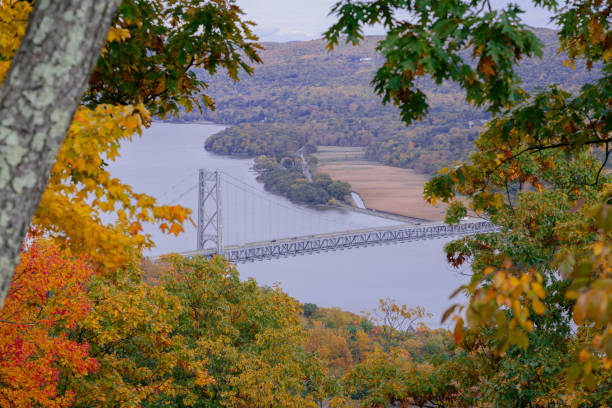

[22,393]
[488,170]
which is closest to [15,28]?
[488,170]

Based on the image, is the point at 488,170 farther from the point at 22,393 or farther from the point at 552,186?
the point at 22,393

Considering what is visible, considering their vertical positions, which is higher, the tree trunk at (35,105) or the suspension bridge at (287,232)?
the tree trunk at (35,105)

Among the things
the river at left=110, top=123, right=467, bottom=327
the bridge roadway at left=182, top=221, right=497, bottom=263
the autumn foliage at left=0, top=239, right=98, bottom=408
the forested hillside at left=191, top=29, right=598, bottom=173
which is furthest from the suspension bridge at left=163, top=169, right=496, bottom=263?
the autumn foliage at left=0, top=239, right=98, bottom=408

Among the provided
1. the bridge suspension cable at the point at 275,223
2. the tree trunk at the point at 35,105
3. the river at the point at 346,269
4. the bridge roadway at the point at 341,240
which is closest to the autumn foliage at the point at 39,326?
the tree trunk at the point at 35,105

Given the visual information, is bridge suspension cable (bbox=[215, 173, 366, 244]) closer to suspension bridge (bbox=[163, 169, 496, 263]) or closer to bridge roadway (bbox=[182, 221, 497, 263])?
suspension bridge (bbox=[163, 169, 496, 263])

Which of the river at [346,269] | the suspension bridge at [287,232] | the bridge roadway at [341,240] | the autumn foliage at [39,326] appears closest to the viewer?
the autumn foliage at [39,326]

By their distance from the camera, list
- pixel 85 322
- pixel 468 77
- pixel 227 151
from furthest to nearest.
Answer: pixel 227 151
pixel 85 322
pixel 468 77

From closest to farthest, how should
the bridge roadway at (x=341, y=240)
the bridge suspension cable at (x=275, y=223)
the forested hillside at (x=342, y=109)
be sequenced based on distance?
1. the bridge roadway at (x=341, y=240)
2. the bridge suspension cable at (x=275, y=223)
3. the forested hillside at (x=342, y=109)

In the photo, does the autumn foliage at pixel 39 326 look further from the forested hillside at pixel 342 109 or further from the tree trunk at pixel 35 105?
the forested hillside at pixel 342 109
